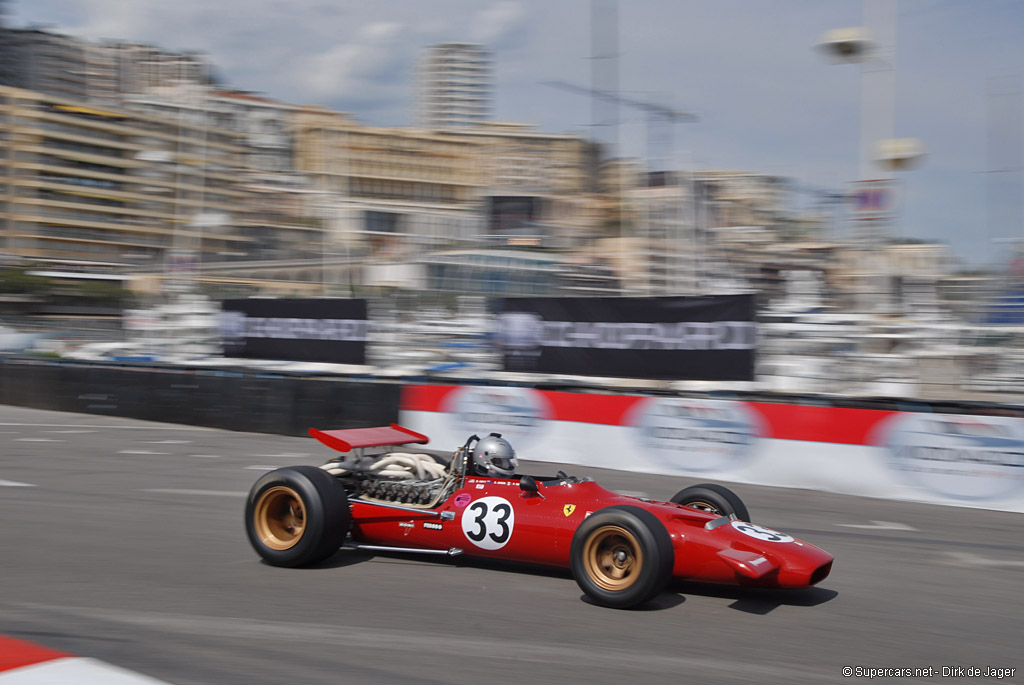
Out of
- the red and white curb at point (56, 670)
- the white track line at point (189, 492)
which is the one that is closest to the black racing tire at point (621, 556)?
the red and white curb at point (56, 670)

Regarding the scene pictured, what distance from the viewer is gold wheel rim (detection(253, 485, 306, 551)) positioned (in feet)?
19.9

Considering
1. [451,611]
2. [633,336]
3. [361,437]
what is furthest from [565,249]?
[451,611]

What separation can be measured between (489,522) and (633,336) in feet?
20.4

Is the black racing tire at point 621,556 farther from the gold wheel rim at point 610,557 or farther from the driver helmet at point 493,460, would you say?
the driver helmet at point 493,460

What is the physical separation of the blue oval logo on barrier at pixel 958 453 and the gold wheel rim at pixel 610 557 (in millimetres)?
5553

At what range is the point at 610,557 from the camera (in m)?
5.18

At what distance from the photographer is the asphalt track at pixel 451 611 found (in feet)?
13.6

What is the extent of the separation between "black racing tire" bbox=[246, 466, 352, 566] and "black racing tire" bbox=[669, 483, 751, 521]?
7.27ft

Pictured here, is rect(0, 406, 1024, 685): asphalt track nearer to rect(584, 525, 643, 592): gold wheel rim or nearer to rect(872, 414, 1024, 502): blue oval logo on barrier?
rect(584, 525, 643, 592): gold wheel rim

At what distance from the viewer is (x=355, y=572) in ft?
19.4

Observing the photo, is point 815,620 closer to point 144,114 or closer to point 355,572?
point 355,572

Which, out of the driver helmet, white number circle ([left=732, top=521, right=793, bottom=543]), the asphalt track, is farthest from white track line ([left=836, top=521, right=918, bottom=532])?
the driver helmet

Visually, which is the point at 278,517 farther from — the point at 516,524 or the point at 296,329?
the point at 296,329

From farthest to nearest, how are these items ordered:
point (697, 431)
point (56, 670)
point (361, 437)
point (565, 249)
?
point (565, 249), point (697, 431), point (361, 437), point (56, 670)
